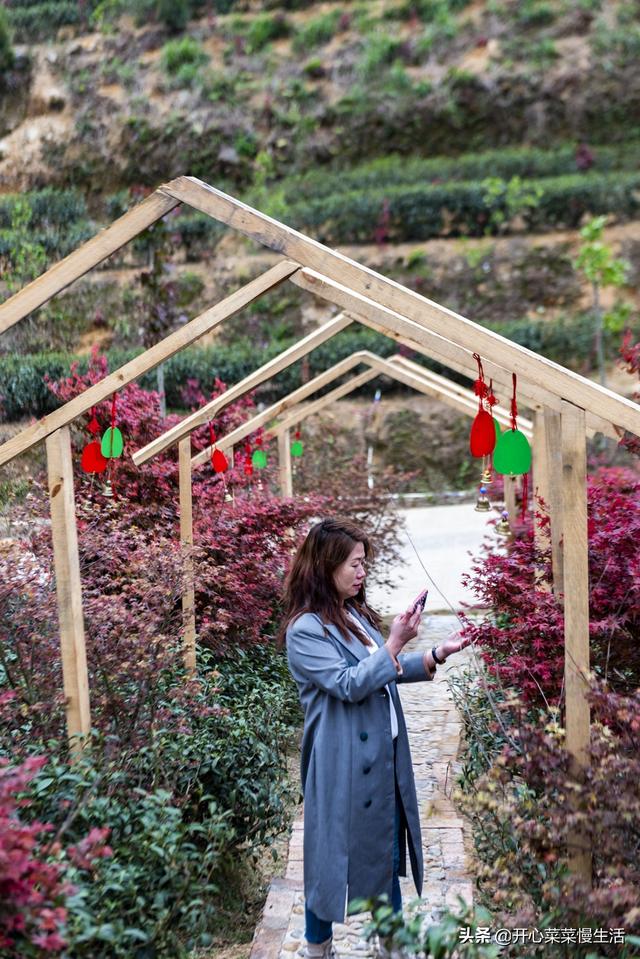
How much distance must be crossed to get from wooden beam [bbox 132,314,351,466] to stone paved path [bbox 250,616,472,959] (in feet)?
6.83

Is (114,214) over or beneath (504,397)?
over

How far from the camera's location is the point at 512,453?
372 cm

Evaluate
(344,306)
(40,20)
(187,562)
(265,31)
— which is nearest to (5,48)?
(40,20)

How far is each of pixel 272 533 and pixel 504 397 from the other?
1835mm

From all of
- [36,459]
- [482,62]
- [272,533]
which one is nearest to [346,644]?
[272,533]

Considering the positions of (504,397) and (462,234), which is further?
(462,234)

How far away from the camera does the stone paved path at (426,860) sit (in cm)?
357

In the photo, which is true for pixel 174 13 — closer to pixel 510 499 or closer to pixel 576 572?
pixel 510 499

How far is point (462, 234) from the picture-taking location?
22.8m

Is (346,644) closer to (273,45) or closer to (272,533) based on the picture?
(272,533)

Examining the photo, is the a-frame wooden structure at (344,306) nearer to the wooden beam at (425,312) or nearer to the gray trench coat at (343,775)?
the wooden beam at (425,312)

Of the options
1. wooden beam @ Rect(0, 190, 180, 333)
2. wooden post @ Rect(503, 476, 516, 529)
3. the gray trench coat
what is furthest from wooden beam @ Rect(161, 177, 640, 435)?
wooden post @ Rect(503, 476, 516, 529)

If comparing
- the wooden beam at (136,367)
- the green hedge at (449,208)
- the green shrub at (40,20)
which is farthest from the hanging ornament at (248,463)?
the green shrub at (40,20)

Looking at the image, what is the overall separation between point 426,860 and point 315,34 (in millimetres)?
27866
